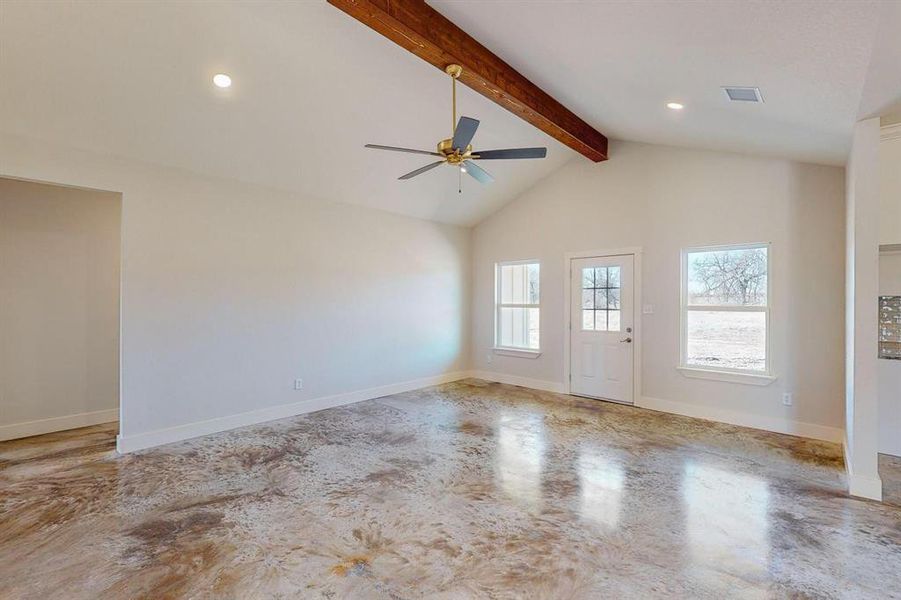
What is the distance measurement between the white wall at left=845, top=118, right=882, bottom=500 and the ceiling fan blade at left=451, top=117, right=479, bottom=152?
2706mm

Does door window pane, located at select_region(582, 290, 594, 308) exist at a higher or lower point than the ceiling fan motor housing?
lower

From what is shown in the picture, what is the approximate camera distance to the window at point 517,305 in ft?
22.2

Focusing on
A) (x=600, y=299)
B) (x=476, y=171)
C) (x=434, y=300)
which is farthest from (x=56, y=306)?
(x=600, y=299)

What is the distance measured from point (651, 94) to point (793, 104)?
0.99 metres

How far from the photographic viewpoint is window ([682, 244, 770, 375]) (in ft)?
15.1

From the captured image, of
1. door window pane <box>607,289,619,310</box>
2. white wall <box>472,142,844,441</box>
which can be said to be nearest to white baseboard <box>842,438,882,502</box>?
white wall <box>472,142,844,441</box>

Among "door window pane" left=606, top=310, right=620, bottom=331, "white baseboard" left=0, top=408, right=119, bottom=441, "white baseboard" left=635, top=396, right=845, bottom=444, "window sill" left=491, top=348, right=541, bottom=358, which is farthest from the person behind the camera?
"window sill" left=491, top=348, right=541, bottom=358

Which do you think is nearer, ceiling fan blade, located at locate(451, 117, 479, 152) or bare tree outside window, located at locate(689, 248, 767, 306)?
ceiling fan blade, located at locate(451, 117, 479, 152)

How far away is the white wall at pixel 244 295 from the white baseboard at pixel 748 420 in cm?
337

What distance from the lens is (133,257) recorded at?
3.99 metres

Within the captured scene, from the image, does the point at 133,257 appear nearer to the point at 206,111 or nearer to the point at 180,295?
the point at 180,295

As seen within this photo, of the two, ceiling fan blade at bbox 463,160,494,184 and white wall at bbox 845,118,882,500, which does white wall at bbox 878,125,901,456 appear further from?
ceiling fan blade at bbox 463,160,494,184

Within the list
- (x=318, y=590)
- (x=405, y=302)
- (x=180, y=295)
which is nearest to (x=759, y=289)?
(x=405, y=302)

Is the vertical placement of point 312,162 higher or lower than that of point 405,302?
higher
